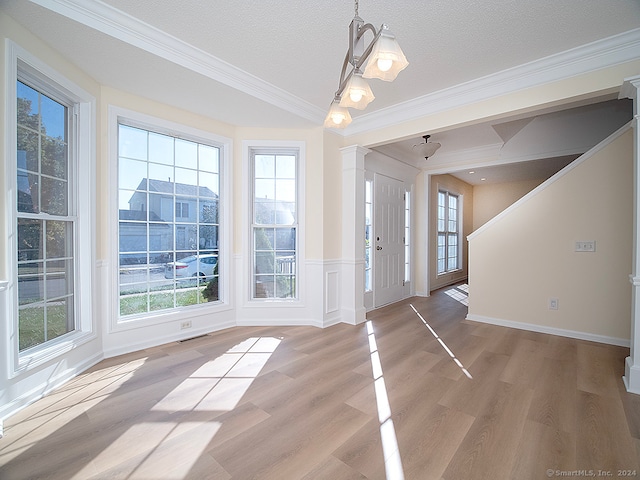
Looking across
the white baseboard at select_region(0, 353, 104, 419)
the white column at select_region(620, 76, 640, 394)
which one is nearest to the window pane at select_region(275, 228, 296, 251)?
the white baseboard at select_region(0, 353, 104, 419)

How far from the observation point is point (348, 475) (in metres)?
1.47

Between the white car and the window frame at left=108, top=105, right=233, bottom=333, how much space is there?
125 millimetres

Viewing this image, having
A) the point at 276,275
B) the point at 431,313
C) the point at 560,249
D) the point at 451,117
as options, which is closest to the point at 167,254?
the point at 276,275

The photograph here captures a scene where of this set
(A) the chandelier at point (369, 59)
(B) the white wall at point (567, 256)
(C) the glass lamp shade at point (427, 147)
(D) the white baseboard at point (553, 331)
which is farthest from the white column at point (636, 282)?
(A) the chandelier at point (369, 59)

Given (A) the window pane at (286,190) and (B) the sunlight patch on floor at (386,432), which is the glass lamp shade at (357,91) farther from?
(A) the window pane at (286,190)

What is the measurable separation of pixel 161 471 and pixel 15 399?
52.9 inches

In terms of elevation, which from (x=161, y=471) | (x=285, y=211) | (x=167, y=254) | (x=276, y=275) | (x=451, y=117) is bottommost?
(x=161, y=471)

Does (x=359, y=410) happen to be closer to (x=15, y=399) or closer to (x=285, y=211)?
(x=15, y=399)

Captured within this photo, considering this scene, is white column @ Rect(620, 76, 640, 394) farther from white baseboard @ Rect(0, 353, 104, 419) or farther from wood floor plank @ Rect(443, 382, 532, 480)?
white baseboard @ Rect(0, 353, 104, 419)

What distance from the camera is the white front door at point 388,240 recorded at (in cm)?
496

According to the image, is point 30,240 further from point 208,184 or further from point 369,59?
point 369,59

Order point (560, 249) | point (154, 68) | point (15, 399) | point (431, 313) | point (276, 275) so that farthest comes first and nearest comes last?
point (431, 313)
point (276, 275)
point (560, 249)
point (154, 68)
point (15, 399)

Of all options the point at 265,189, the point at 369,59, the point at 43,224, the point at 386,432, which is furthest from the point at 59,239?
the point at 386,432

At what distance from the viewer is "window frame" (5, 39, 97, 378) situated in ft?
6.47
